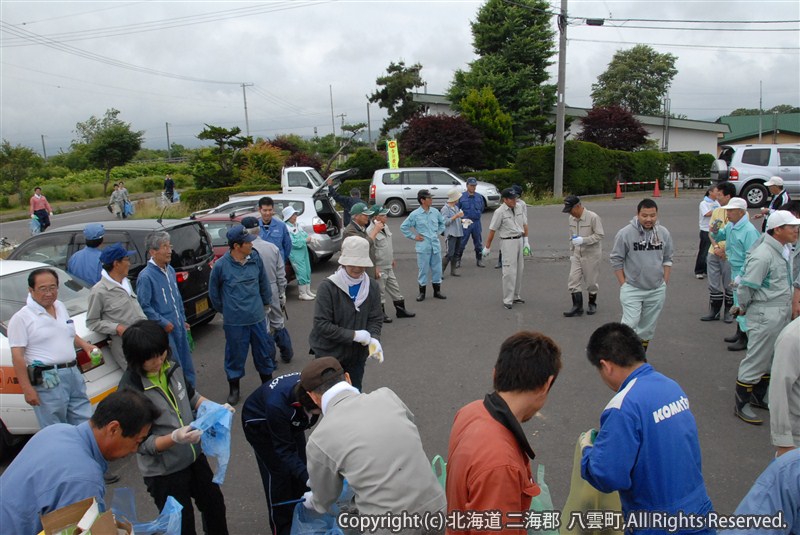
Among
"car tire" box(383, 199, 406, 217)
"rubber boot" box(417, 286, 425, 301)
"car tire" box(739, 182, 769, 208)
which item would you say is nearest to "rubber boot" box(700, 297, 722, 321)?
"rubber boot" box(417, 286, 425, 301)

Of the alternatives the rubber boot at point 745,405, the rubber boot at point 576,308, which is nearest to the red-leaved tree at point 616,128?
the rubber boot at point 576,308

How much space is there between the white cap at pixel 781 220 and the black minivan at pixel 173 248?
6444 millimetres

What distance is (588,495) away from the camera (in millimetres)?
2678

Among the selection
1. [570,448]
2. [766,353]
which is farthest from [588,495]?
[766,353]

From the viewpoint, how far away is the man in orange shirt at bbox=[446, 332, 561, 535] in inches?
79.7

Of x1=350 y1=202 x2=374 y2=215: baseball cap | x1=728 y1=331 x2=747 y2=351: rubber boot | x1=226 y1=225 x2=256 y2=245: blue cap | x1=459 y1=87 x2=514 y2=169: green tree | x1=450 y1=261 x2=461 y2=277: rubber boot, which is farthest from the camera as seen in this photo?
x1=459 y1=87 x2=514 y2=169: green tree

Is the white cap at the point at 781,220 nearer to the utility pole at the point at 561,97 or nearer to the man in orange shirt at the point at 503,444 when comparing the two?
the man in orange shirt at the point at 503,444

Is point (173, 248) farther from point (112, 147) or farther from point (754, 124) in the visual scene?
point (754, 124)

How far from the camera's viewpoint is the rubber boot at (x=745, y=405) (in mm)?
4816

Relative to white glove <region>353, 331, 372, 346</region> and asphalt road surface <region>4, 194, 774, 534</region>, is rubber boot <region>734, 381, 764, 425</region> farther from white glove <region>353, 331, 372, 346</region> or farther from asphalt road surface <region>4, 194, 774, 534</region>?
white glove <region>353, 331, 372, 346</region>

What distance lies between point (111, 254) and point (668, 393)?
450cm

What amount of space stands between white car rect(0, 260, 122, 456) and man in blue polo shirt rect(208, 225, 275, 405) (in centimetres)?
109

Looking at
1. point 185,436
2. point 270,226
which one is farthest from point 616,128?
point 185,436

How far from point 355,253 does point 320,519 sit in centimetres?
202
